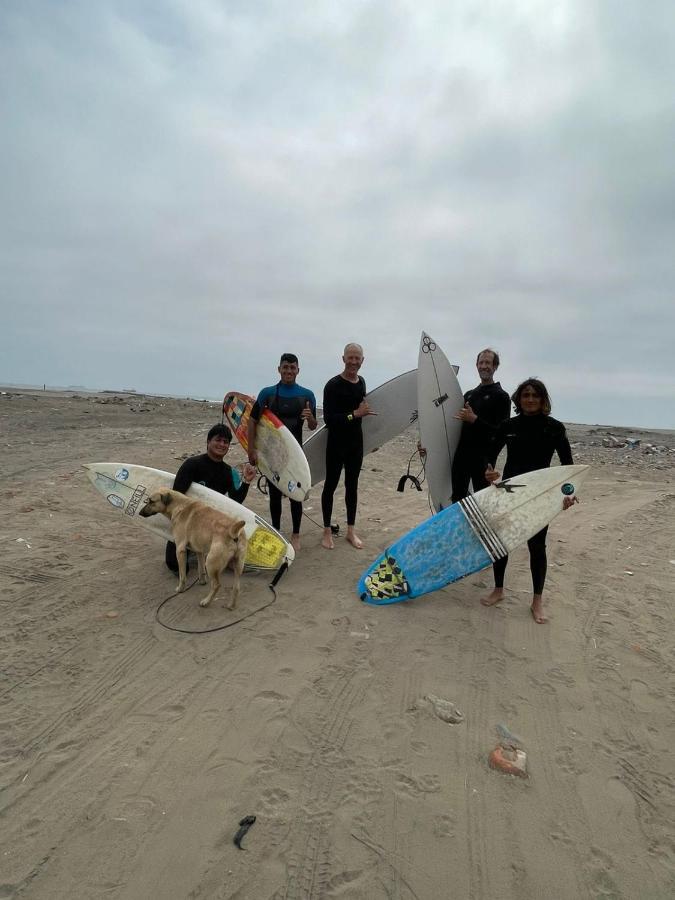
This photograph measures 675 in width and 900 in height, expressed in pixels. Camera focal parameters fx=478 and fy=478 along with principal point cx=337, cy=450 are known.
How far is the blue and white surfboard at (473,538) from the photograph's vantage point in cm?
375

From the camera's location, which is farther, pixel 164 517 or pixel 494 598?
pixel 164 517

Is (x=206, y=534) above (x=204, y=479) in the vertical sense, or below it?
below

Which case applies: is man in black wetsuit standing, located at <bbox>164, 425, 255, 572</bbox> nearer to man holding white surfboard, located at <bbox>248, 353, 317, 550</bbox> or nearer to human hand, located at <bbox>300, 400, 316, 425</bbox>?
man holding white surfboard, located at <bbox>248, 353, 317, 550</bbox>

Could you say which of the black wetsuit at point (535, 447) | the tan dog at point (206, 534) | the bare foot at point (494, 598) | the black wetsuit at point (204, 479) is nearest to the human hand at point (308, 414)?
the black wetsuit at point (204, 479)

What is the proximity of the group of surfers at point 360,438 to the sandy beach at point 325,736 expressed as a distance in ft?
1.79

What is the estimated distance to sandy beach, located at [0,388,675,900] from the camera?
1.71 metres

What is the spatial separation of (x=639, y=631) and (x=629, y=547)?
2.23m

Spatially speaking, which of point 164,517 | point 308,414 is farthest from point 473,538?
point 164,517

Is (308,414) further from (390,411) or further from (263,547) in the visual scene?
(390,411)

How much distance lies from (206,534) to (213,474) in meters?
0.85

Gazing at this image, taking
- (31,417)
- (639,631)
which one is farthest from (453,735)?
(31,417)

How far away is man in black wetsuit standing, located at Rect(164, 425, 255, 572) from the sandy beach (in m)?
0.78

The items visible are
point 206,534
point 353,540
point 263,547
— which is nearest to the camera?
point 206,534

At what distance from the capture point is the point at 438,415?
5.31m
